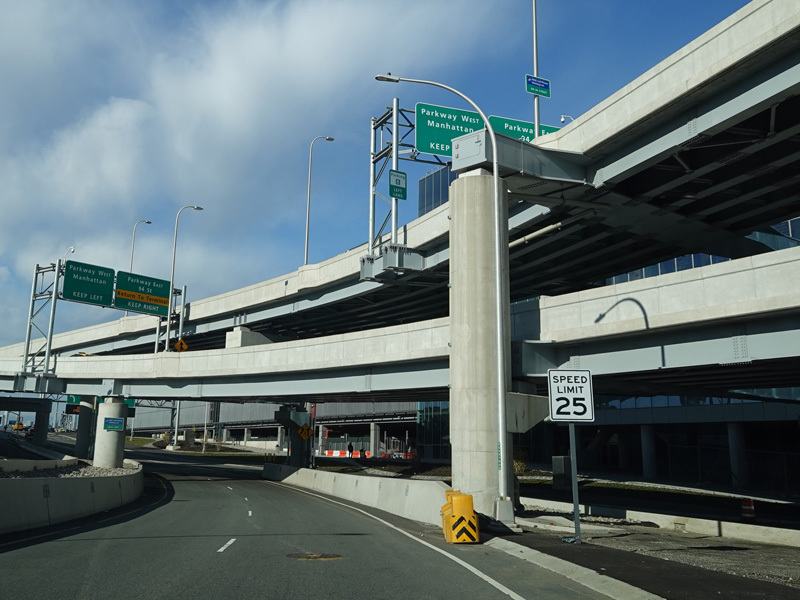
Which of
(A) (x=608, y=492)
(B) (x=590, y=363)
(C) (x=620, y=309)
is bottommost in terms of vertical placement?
(A) (x=608, y=492)

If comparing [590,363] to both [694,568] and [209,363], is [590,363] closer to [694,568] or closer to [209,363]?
[694,568]

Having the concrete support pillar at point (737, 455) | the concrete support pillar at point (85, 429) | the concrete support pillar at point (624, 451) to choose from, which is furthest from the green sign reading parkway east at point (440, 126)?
the concrete support pillar at point (85, 429)

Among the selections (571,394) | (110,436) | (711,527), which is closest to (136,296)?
(110,436)

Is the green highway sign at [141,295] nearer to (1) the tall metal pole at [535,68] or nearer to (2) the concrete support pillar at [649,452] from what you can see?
(1) the tall metal pole at [535,68]

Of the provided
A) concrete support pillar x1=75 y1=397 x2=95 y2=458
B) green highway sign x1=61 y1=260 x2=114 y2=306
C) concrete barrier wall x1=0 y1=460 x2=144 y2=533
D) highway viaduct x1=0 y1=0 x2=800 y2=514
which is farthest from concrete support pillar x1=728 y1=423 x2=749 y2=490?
concrete support pillar x1=75 y1=397 x2=95 y2=458

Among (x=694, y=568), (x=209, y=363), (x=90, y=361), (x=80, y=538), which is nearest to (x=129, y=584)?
(x=80, y=538)

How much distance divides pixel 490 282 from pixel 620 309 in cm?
382

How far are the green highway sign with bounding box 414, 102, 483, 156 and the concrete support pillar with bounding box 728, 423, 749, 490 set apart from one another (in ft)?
84.8

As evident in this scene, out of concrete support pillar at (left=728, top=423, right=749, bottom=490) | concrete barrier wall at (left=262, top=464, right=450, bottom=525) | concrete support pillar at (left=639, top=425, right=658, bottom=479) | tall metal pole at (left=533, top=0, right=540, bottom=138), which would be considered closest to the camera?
concrete barrier wall at (left=262, top=464, right=450, bottom=525)

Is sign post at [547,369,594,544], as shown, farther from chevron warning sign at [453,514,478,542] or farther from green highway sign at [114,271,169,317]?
green highway sign at [114,271,169,317]

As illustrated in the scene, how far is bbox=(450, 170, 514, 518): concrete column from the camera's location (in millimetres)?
20094

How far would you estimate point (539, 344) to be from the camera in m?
22.5

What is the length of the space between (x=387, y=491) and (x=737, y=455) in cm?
2628

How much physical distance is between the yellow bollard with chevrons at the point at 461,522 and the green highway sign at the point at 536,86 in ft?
62.0
